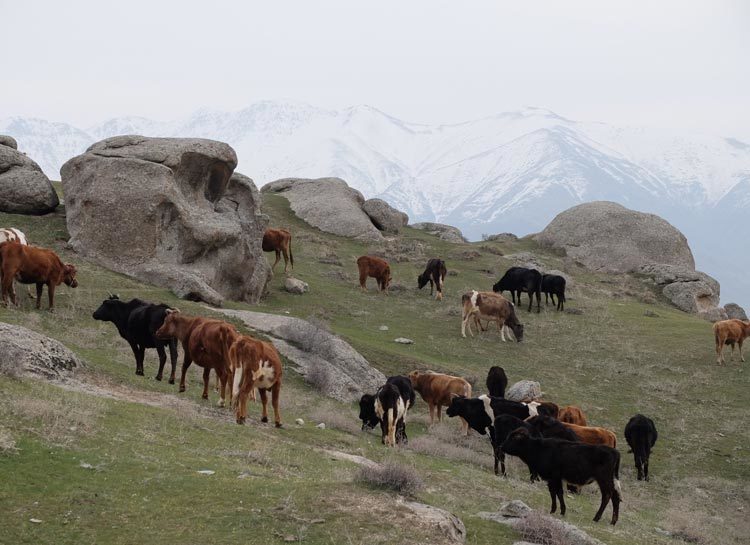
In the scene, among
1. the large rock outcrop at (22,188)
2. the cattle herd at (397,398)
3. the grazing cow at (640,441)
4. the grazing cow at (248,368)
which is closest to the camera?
the cattle herd at (397,398)

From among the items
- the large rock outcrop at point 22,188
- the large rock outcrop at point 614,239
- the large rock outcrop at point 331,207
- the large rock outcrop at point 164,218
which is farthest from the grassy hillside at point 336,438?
the large rock outcrop at point 614,239

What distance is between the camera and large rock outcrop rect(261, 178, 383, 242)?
55469 mm

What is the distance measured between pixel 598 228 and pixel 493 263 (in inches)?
557

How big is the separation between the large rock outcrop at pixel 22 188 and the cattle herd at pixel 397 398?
1128cm

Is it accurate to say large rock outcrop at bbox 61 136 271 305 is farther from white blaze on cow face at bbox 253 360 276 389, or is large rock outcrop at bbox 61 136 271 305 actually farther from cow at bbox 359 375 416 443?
white blaze on cow face at bbox 253 360 276 389

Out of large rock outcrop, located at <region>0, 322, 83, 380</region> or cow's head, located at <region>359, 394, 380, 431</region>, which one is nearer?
large rock outcrop, located at <region>0, 322, 83, 380</region>

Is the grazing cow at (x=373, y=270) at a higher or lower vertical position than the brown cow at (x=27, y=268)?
higher

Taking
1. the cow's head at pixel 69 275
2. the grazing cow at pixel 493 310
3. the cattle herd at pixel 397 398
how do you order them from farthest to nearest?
the grazing cow at pixel 493 310 → the cow's head at pixel 69 275 → the cattle herd at pixel 397 398

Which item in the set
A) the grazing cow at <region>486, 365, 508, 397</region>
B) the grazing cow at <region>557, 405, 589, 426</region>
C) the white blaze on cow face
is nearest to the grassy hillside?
the white blaze on cow face

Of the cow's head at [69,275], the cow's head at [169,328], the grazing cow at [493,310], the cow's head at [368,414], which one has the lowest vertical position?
the cow's head at [368,414]

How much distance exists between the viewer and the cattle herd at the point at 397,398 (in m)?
13.3

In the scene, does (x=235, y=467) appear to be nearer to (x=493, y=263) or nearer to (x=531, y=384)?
(x=531, y=384)

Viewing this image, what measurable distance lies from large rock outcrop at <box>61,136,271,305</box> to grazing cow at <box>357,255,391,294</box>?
230 inches

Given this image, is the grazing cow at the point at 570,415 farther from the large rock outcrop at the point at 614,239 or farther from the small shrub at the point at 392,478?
the large rock outcrop at the point at 614,239
